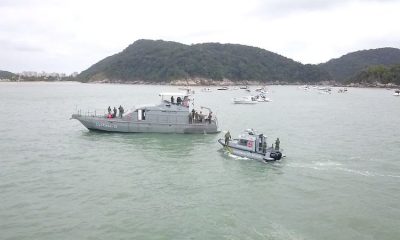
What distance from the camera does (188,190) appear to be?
2667 centimetres

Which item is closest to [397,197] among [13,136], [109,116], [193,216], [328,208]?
[328,208]

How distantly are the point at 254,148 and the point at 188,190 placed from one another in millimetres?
10061

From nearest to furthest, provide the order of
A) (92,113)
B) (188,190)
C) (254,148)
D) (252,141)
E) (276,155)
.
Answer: (188,190) → (276,155) → (254,148) → (252,141) → (92,113)

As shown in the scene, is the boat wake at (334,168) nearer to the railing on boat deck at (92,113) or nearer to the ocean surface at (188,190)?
the ocean surface at (188,190)

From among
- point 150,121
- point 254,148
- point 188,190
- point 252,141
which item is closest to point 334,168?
point 254,148

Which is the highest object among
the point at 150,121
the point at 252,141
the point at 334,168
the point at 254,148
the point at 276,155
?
the point at 150,121

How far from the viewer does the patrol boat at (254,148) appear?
3425cm

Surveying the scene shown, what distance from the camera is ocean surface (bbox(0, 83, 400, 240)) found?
20.6 metres

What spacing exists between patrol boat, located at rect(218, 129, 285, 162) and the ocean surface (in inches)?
28.1

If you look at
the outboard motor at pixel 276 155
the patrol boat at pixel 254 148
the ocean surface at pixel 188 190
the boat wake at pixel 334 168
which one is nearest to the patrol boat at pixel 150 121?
the ocean surface at pixel 188 190

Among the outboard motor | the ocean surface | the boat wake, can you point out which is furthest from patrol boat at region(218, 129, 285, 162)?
the boat wake

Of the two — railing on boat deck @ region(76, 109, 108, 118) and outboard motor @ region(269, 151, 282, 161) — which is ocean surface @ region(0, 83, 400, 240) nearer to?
outboard motor @ region(269, 151, 282, 161)

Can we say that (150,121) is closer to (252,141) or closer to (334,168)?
(252,141)

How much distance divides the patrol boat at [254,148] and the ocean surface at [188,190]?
71cm
